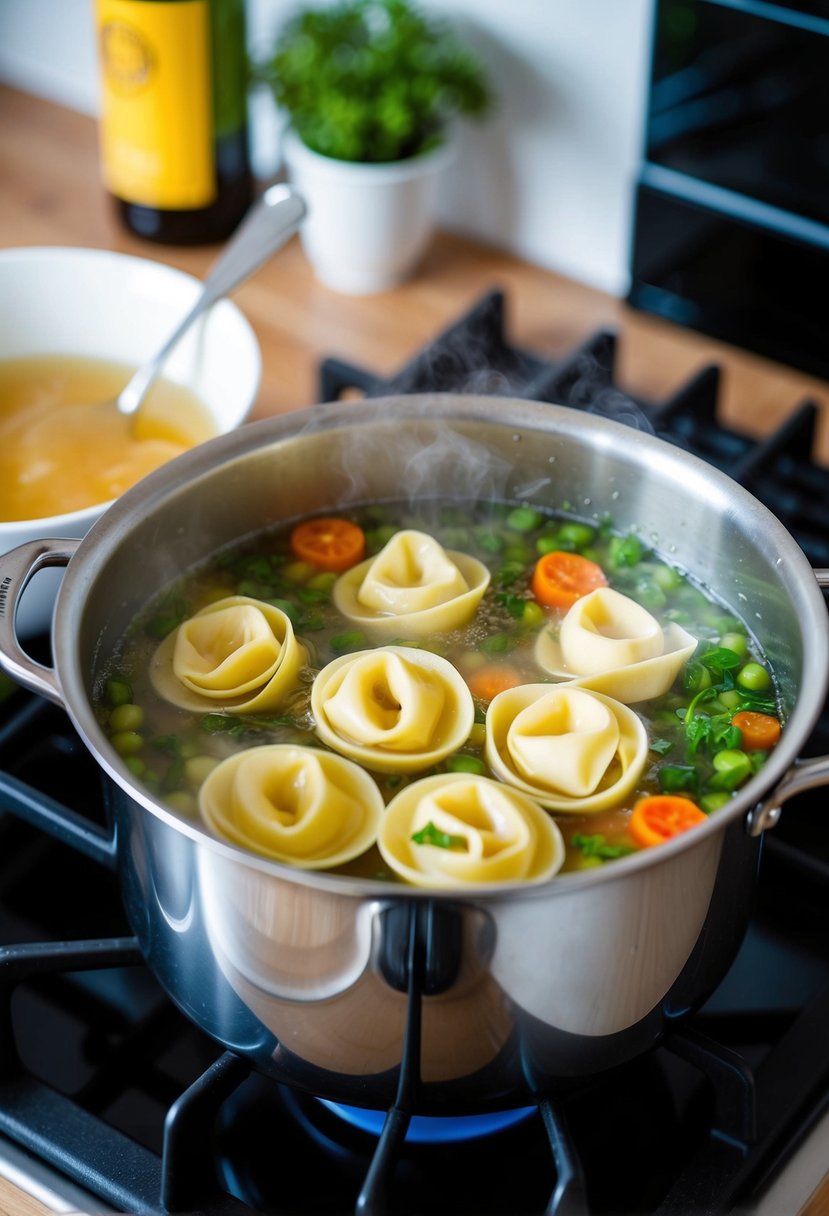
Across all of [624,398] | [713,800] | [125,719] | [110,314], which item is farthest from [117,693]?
[624,398]

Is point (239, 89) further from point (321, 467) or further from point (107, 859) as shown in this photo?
point (107, 859)

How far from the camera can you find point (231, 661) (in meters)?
1.17

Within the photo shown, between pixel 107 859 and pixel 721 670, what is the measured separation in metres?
0.56

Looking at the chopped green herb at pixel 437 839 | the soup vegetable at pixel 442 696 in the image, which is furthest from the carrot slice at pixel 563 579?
the chopped green herb at pixel 437 839

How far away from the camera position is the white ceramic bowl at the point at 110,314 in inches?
60.6

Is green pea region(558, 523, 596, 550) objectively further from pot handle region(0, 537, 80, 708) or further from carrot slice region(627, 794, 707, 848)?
pot handle region(0, 537, 80, 708)

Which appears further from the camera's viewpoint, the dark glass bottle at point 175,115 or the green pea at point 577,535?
the dark glass bottle at point 175,115

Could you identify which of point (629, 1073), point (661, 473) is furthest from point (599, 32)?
point (629, 1073)

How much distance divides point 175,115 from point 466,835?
1.14 m

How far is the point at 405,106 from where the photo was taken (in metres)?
1.77

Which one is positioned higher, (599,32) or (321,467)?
(599,32)

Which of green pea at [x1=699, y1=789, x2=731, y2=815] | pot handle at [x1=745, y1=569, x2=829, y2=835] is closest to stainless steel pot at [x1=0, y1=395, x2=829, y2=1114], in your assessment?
pot handle at [x1=745, y1=569, x2=829, y2=835]

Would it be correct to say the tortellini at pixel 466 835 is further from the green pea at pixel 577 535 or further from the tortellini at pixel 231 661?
the green pea at pixel 577 535

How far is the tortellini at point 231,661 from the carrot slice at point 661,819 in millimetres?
320
